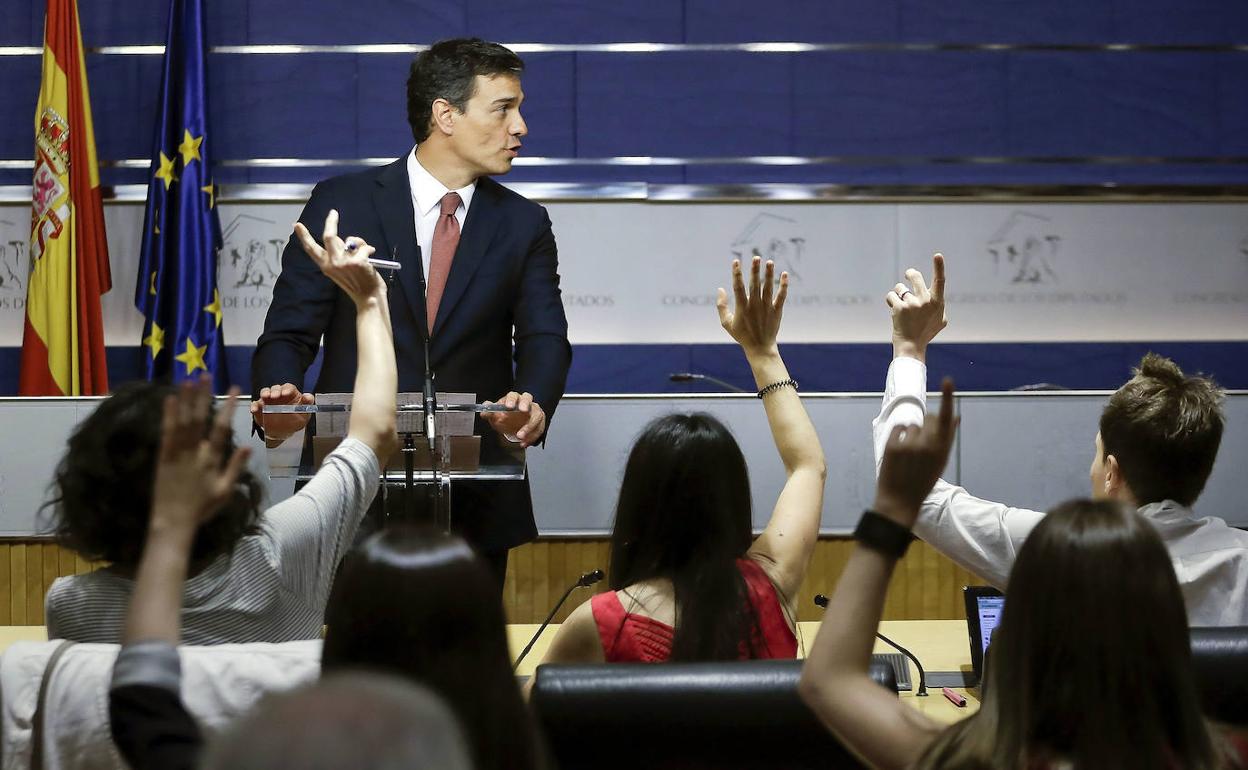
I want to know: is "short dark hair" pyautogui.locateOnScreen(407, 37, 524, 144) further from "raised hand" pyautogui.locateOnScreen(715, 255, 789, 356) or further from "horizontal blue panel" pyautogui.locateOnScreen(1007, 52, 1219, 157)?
"horizontal blue panel" pyautogui.locateOnScreen(1007, 52, 1219, 157)

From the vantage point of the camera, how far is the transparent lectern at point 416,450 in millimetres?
2414

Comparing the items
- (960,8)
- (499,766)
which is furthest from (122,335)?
(499,766)

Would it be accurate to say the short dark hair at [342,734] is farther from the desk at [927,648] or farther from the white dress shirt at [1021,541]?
the desk at [927,648]

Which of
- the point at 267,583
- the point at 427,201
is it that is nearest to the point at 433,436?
the point at 267,583

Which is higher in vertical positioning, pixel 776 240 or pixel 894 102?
pixel 894 102

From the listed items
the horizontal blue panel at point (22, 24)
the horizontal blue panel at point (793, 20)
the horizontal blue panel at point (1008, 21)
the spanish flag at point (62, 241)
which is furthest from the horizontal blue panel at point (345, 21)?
the horizontal blue panel at point (1008, 21)

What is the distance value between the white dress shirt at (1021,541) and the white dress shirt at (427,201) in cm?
187

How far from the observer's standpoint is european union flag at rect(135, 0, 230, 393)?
5.67 m

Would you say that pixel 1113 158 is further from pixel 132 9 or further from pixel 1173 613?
pixel 1173 613

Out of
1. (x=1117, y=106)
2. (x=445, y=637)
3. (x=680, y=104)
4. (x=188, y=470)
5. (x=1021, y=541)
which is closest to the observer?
(x=445, y=637)

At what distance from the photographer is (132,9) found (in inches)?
236

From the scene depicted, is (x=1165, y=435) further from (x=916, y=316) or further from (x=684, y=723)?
(x=684, y=723)

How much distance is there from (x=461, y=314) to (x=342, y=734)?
2.93 metres

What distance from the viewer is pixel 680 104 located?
6.10 metres
